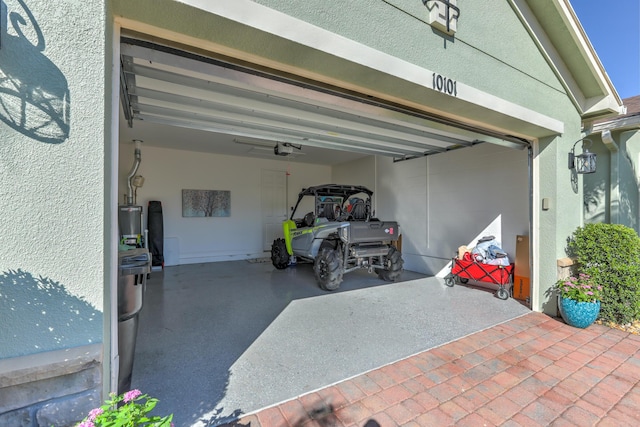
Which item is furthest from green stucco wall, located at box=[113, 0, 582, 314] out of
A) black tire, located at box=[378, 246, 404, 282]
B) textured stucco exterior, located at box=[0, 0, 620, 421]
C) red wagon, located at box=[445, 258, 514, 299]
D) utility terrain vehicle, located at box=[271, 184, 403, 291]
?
utility terrain vehicle, located at box=[271, 184, 403, 291]

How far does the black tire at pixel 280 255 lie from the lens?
6.28m

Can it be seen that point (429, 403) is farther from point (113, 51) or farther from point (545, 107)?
point (545, 107)

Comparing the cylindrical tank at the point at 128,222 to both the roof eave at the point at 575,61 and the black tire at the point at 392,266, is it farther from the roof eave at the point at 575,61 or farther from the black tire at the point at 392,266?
the roof eave at the point at 575,61

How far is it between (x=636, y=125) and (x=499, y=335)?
11.9 ft

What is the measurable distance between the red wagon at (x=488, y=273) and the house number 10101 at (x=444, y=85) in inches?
120

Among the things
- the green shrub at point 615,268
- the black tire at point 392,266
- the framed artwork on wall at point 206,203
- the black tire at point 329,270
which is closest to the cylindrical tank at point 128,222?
the framed artwork on wall at point 206,203

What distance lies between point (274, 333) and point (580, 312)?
3.46 m

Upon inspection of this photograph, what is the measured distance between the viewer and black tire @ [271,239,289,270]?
628 cm

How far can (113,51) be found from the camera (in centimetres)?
132

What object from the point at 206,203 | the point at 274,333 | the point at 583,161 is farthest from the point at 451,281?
the point at 206,203

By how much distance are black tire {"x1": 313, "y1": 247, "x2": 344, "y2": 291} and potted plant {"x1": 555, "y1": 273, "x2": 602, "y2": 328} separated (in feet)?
9.40

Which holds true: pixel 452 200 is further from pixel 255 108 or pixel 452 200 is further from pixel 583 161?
pixel 255 108

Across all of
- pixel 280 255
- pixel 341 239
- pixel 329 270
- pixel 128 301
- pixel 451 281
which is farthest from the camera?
pixel 280 255

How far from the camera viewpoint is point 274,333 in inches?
114
